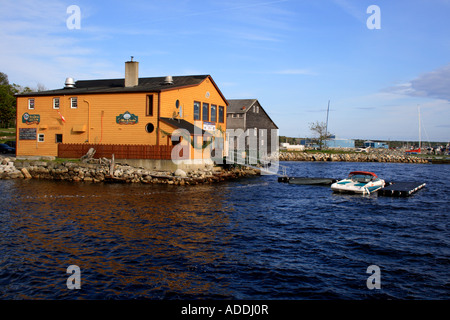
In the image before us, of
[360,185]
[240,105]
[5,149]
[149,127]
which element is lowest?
[360,185]

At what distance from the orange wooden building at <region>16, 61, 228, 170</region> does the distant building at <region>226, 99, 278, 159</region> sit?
1888cm

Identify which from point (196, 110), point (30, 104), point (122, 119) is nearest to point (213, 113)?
point (196, 110)

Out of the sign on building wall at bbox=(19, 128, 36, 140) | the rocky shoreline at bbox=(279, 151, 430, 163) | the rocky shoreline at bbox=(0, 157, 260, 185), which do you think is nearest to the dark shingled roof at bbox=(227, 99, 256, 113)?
the rocky shoreline at bbox=(279, 151, 430, 163)

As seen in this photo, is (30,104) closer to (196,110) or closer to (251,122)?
(196,110)

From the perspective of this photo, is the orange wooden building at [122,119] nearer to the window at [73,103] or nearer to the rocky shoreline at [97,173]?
the window at [73,103]

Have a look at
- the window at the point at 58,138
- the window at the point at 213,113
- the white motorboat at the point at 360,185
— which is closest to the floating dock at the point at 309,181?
the white motorboat at the point at 360,185

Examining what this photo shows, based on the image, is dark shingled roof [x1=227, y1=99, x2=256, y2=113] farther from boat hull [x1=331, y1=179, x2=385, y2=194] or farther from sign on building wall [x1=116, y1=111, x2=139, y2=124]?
boat hull [x1=331, y1=179, x2=385, y2=194]

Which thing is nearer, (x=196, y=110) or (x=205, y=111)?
(x=196, y=110)

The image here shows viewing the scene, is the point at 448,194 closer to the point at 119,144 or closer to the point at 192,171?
the point at 192,171

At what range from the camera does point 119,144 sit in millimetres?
39656

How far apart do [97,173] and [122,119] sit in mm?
6752

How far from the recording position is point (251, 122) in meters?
66.9

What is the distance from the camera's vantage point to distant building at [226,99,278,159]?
216ft
